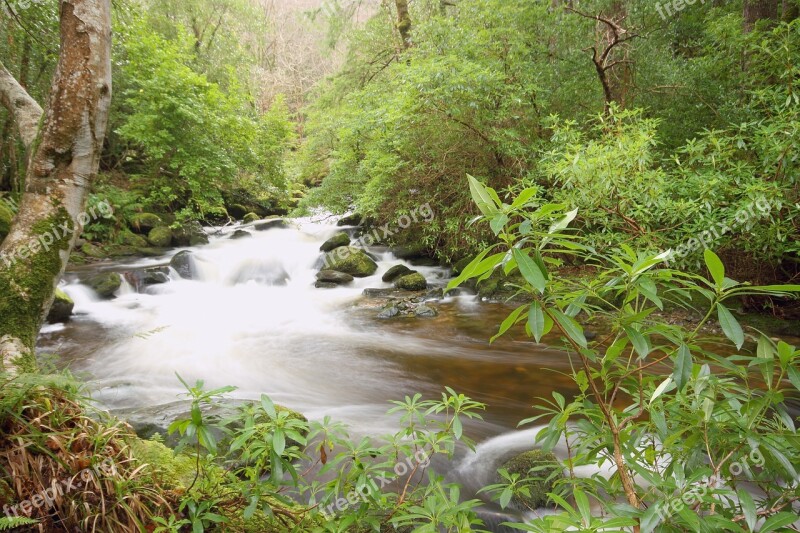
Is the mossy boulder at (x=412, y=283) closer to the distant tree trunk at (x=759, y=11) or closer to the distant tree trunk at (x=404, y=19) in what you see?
the distant tree trunk at (x=759, y=11)

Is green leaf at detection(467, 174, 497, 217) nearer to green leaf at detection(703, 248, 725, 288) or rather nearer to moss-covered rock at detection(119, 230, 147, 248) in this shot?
green leaf at detection(703, 248, 725, 288)

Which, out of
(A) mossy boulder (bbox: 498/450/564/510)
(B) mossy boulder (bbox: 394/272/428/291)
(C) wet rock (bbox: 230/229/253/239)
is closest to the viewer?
(A) mossy boulder (bbox: 498/450/564/510)

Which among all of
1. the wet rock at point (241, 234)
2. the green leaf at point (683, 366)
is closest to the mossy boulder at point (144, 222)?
the wet rock at point (241, 234)

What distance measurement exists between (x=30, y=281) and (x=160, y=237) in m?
11.3

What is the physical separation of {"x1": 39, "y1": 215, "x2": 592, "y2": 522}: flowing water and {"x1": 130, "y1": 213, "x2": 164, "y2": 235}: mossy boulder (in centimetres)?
261

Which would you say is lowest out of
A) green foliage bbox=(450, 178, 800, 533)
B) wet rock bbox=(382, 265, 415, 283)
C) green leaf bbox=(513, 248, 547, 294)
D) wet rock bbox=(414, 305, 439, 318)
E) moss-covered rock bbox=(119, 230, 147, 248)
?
wet rock bbox=(414, 305, 439, 318)

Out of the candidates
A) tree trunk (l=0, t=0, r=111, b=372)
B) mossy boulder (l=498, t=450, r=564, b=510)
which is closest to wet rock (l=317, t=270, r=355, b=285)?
mossy boulder (l=498, t=450, r=564, b=510)

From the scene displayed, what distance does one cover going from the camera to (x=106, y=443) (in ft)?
5.47

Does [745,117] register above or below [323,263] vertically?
above

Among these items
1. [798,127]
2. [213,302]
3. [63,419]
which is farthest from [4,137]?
[798,127]

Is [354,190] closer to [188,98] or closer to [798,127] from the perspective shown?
[188,98]

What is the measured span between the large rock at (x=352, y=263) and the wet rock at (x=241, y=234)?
4198 millimetres

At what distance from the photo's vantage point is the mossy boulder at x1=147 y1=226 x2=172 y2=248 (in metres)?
12.2

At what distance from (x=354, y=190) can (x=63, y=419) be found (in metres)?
9.25
